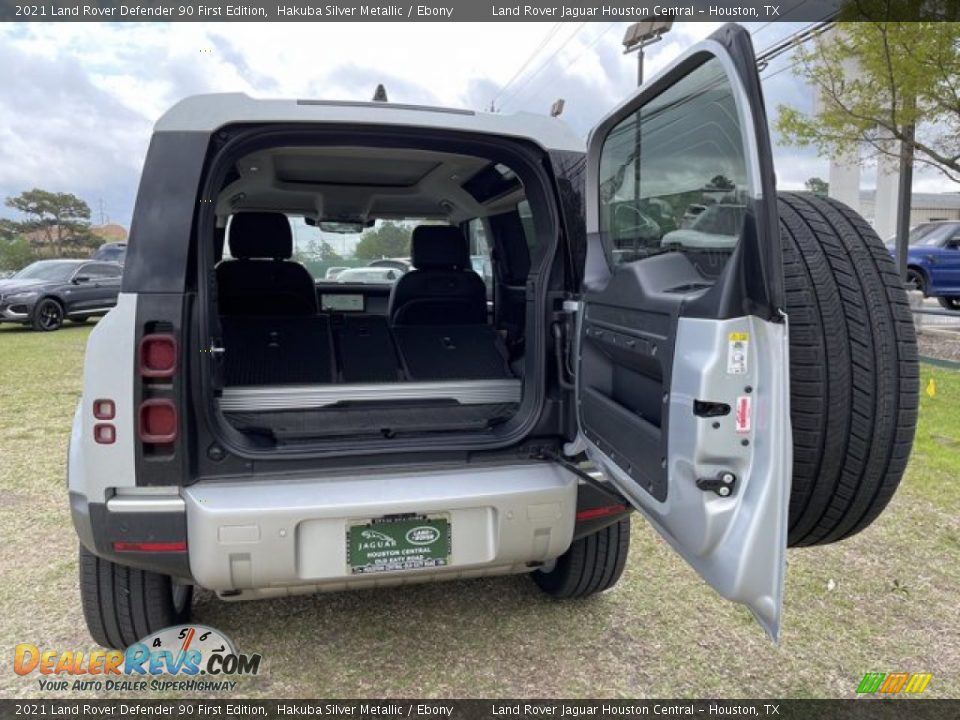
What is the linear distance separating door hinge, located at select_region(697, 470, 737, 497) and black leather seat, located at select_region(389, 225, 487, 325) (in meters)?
2.62

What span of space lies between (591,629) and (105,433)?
6.48 ft

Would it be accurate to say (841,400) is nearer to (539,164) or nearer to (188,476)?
(539,164)

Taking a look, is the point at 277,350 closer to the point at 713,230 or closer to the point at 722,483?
the point at 713,230

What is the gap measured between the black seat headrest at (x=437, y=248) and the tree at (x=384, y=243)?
74 centimetres

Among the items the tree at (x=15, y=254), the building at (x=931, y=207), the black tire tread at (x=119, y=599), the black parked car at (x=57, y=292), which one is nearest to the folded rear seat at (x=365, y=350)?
the black tire tread at (x=119, y=599)

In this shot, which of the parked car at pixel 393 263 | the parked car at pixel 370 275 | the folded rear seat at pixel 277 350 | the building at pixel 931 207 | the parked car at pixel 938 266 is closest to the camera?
the folded rear seat at pixel 277 350

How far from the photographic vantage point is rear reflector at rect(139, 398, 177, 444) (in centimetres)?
220

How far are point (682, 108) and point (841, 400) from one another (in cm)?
91

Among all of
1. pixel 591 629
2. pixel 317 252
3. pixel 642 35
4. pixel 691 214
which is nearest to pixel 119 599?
pixel 591 629

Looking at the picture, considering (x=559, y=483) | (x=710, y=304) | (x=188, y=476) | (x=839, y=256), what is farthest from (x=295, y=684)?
(x=839, y=256)

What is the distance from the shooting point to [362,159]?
11.2 ft

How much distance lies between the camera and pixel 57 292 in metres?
14.2

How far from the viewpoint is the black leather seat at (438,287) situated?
13.6 feet

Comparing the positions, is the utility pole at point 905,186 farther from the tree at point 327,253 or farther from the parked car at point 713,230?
the parked car at point 713,230
